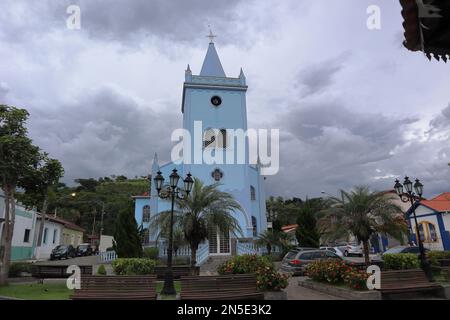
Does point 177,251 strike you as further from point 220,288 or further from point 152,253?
point 220,288

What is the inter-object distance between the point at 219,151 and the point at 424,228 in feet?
66.1

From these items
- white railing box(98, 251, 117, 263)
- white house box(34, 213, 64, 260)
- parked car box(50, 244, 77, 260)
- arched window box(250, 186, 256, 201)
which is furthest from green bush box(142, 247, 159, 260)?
white house box(34, 213, 64, 260)

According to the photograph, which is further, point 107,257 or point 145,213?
point 145,213

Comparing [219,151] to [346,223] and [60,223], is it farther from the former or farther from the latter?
[60,223]

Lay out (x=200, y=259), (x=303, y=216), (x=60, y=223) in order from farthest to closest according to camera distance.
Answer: (x=60, y=223) → (x=303, y=216) → (x=200, y=259)

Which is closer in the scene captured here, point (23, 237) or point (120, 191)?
point (23, 237)

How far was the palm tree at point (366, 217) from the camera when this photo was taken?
14648mm

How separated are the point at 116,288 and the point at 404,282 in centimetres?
857

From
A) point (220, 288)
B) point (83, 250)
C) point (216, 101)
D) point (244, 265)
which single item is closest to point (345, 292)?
point (244, 265)

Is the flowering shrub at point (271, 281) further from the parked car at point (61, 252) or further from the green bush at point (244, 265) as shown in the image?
the parked car at point (61, 252)

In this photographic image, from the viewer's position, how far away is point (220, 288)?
856cm

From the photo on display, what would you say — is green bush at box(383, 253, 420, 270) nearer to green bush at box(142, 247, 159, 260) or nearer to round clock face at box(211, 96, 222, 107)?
green bush at box(142, 247, 159, 260)

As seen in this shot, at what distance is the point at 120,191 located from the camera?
6688 cm
